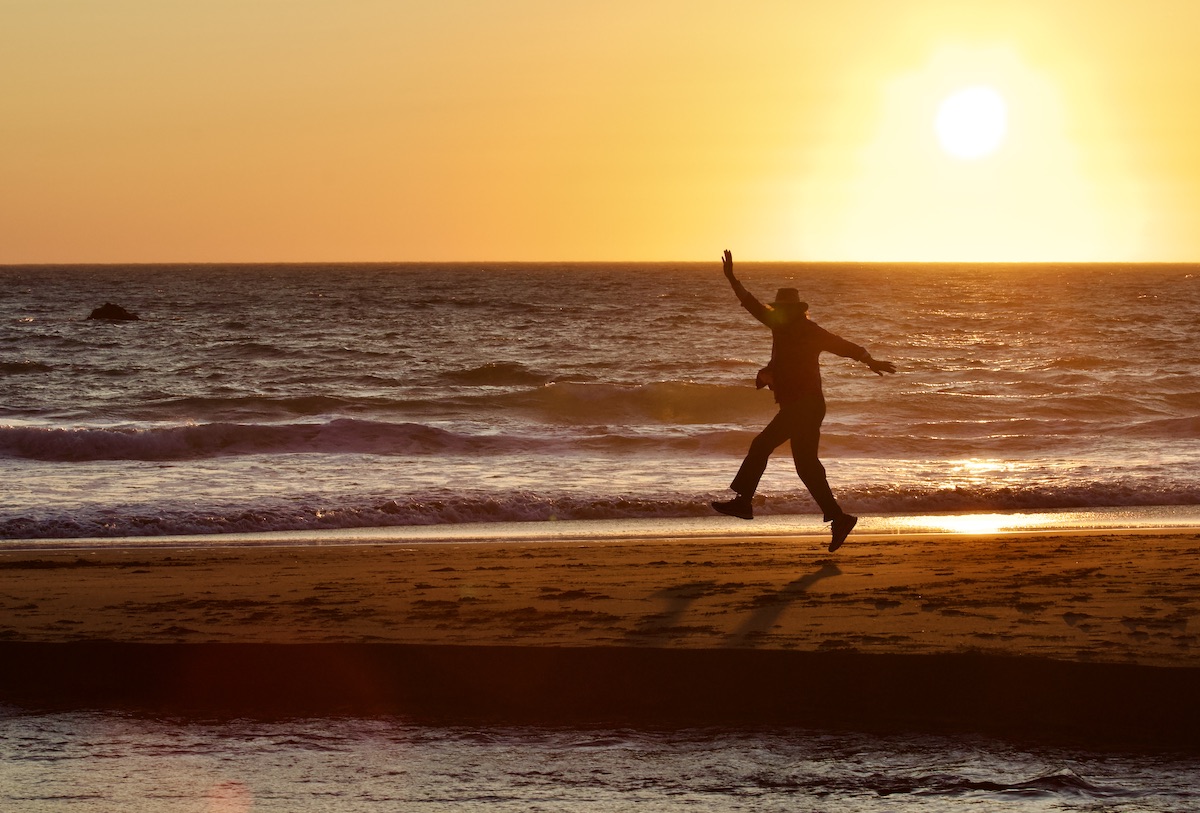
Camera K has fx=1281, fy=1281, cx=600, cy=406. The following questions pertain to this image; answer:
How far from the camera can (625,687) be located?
5.05m

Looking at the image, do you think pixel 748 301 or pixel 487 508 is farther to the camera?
pixel 487 508

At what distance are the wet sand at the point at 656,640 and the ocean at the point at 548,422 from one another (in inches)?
148

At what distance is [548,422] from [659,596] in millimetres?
16032

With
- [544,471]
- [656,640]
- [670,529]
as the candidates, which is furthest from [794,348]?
[544,471]

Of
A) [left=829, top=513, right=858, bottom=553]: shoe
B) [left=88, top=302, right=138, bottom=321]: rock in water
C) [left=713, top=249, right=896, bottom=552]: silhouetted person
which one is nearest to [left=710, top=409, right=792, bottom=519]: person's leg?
[left=713, top=249, right=896, bottom=552]: silhouetted person

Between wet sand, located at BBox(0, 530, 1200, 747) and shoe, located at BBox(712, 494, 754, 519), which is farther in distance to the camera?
shoe, located at BBox(712, 494, 754, 519)

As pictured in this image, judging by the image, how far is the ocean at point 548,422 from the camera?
12.6 meters

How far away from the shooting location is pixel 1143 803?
3.88 meters

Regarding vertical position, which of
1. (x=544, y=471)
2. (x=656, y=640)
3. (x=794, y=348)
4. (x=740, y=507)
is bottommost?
(x=544, y=471)

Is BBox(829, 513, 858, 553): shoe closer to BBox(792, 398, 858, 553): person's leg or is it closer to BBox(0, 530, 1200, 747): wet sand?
BBox(792, 398, 858, 553): person's leg

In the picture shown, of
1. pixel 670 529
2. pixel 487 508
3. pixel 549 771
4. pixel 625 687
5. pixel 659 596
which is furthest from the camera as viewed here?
pixel 487 508

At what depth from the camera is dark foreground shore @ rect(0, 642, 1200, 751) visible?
4676 millimetres

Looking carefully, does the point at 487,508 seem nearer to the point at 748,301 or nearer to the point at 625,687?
the point at 748,301

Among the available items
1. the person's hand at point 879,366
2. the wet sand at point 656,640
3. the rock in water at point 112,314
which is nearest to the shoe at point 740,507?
the wet sand at point 656,640
